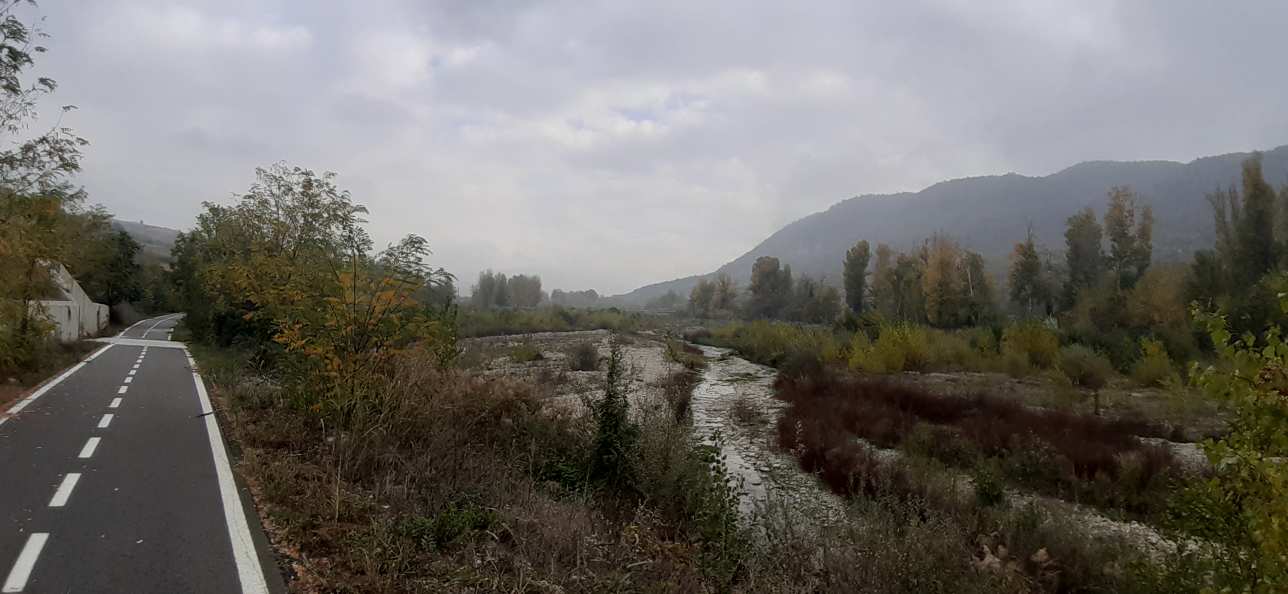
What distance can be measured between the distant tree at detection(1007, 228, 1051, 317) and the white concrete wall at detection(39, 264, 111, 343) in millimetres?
57450

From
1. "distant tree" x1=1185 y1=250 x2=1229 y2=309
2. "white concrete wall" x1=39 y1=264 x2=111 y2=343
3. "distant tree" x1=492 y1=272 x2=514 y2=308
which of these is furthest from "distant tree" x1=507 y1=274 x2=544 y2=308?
"distant tree" x1=1185 y1=250 x2=1229 y2=309

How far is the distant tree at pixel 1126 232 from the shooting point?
4800 centimetres

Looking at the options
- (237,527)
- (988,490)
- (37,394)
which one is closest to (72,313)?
(37,394)

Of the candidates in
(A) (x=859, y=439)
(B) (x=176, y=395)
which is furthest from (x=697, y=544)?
(B) (x=176, y=395)

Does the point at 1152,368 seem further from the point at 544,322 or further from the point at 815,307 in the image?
the point at 815,307

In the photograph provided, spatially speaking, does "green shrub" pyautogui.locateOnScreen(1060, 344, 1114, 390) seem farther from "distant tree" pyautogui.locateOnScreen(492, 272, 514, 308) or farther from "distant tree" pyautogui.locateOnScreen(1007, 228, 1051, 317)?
"distant tree" pyautogui.locateOnScreen(492, 272, 514, 308)

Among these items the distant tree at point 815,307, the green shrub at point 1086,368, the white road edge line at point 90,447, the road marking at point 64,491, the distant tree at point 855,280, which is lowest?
the green shrub at point 1086,368

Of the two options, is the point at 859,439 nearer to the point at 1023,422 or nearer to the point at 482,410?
the point at 1023,422

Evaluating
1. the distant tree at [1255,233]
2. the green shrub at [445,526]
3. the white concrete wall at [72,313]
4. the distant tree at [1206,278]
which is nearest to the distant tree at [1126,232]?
the distant tree at [1255,233]

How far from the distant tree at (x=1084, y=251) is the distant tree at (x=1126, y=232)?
0.97 m

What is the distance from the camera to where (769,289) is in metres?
89.2

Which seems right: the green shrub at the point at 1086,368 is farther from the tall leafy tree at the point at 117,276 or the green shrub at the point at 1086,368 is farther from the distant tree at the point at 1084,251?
the tall leafy tree at the point at 117,276

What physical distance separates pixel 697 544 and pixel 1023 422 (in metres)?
11.7

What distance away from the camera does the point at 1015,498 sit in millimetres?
10609
